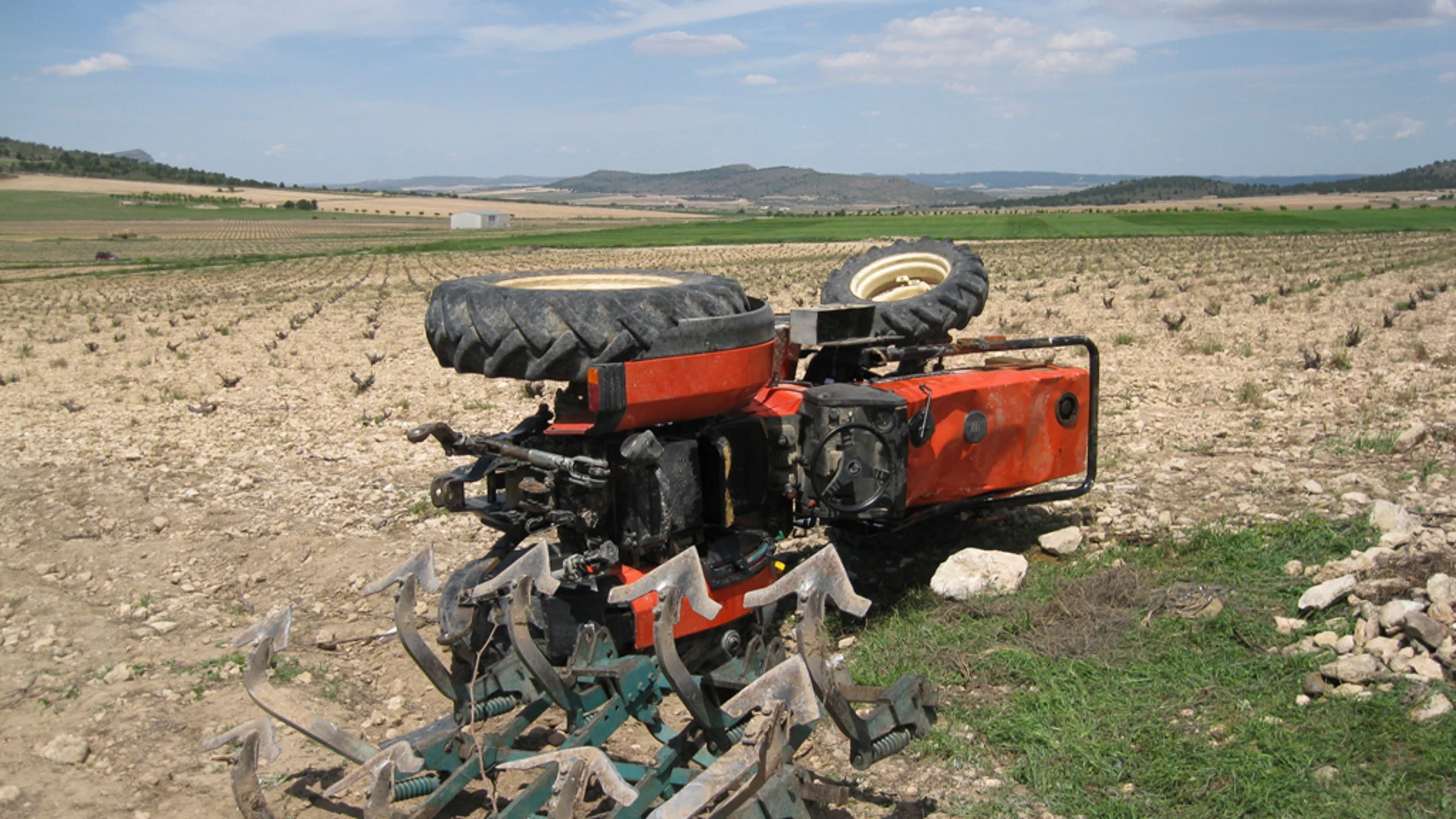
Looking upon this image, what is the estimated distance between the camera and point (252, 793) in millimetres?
3559

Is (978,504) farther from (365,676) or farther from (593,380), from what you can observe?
(365,676)

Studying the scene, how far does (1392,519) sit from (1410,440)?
2208mm

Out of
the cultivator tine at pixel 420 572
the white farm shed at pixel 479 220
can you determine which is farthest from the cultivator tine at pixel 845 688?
the white farm shed at pixel 479 220

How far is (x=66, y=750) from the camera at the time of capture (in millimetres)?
4301

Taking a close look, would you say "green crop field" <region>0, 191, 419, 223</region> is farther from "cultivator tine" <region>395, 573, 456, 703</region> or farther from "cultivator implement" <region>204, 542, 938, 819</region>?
"cultivator implement" <region>204, 542, 938, 819</region>

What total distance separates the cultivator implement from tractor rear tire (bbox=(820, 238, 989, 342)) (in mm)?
2611

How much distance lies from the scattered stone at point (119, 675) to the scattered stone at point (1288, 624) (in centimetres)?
520

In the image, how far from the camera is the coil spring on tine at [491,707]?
4172 millimetres

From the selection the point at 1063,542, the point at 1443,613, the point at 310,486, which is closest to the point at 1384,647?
the point at 1443,613

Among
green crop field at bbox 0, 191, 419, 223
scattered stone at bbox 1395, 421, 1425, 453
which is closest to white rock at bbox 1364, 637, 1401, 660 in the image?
scattered stone at bbox 1395, 421, 1425, 453

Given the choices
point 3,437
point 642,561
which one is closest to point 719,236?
point 3,437

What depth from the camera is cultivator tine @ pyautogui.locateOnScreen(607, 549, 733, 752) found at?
362 centimetres

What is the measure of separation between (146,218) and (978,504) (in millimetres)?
109308

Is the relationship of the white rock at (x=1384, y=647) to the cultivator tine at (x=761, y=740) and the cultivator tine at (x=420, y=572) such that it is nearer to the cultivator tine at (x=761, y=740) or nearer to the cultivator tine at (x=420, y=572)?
the cultivator tine at (x=761, y=740)
